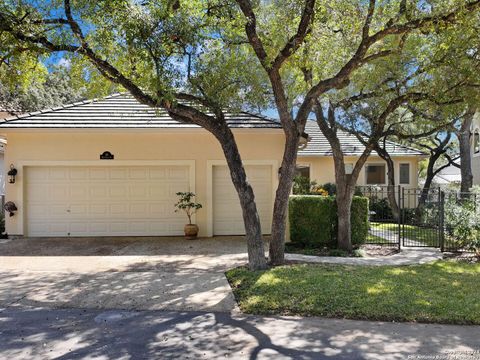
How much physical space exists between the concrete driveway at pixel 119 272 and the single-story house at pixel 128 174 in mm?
759

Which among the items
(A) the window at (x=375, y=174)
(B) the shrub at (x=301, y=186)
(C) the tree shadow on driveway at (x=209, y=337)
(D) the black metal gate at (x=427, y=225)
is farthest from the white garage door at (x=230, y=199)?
(A) the window at (x=375, y=174)

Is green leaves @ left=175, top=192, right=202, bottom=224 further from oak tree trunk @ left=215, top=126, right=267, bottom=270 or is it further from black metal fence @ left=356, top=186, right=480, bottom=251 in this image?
black metal fence @ left=356, top=186, right=480, bottom=251

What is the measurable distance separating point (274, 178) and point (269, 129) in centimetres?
159

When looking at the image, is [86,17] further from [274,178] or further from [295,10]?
[274,178]

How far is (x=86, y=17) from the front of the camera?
716cm

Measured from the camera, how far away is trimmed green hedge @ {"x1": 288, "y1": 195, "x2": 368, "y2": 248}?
37.5 ft

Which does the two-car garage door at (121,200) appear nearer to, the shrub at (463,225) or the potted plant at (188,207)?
the potted plant at (188,207)

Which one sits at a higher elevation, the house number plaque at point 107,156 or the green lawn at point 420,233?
the house number plaque at point 107,156

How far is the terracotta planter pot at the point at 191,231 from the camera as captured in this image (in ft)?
40.4

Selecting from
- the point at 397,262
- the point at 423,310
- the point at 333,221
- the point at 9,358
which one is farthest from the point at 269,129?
the point at 9,358

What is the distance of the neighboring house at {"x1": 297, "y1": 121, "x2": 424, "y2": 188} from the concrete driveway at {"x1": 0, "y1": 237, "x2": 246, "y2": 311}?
10063 millimetres

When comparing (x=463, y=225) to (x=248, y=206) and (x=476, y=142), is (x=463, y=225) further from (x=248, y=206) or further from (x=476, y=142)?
(x=476, y=142)

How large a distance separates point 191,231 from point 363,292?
22.2ft

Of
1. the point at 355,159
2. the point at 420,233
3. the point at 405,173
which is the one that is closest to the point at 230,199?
the point at 420,233
